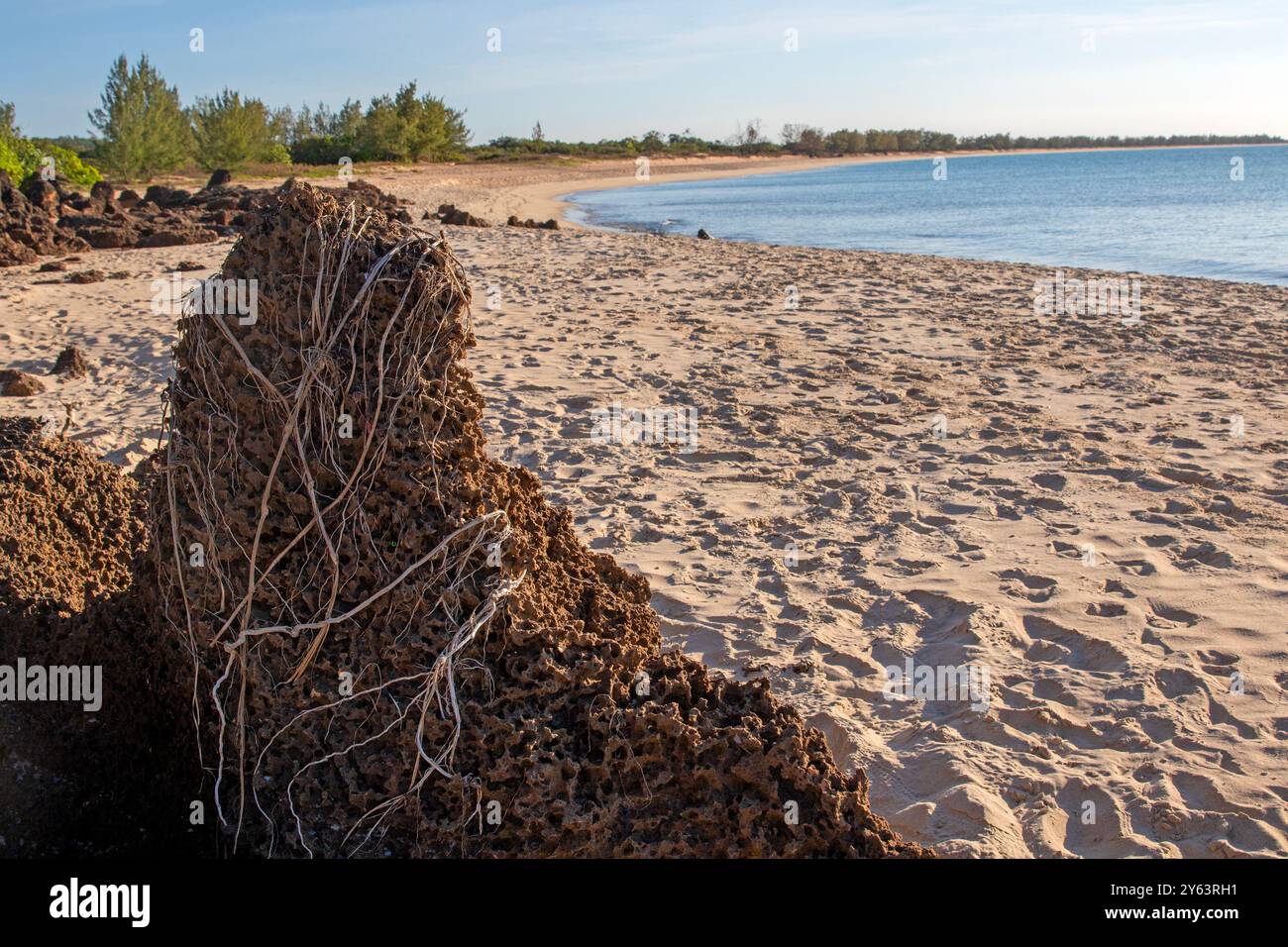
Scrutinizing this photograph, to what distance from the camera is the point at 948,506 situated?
5.07m

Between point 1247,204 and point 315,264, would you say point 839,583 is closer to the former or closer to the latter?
point 315,264

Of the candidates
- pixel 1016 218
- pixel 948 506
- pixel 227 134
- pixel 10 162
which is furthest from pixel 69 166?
pixel 1016 218

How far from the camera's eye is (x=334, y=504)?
2.24m

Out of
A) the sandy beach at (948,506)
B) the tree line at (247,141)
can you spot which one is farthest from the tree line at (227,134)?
the sandy beach at (948,506)

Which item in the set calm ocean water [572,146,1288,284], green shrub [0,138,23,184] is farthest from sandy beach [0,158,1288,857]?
green shrub [0,138,23,184]

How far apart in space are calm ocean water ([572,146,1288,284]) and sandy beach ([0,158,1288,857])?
902 cm

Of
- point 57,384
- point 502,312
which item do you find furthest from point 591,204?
point 57,384

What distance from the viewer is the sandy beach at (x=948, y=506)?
3105mm

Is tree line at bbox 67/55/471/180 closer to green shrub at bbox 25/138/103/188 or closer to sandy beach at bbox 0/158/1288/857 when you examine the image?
green shrub at bbox 25/138/103/188

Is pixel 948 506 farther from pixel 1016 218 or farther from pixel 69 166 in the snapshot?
pixel 1016 218

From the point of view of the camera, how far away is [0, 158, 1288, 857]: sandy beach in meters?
3.11

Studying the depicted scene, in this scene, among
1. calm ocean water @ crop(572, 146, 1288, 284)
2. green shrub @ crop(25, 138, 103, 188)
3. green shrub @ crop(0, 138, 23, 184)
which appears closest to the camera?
green shrub @ crop(0, 138, 23, 184)

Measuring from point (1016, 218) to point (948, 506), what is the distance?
27.1 m
